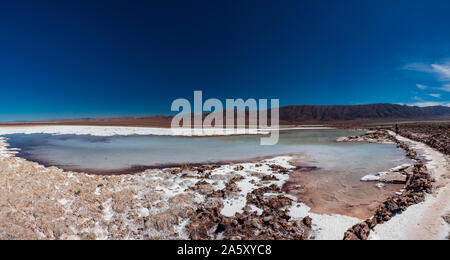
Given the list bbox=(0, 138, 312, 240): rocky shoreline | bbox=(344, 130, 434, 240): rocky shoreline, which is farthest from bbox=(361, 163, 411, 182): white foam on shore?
bbox=(0, 138, 312, 240): rocky shoreline

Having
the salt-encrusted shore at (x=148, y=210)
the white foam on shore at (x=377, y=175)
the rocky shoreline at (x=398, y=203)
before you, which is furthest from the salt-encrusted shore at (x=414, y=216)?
the white foam on shore at (x=377, y=175)

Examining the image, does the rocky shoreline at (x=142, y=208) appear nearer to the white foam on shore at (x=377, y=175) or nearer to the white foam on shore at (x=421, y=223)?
the white foam on shore at (x=421, y=223)

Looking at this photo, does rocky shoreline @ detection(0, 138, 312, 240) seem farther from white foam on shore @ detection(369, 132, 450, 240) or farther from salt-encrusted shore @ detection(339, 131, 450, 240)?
white foam on shore @ detection(369, 132, 450, 240)

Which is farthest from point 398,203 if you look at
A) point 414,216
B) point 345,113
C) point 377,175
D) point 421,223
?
point 345,113

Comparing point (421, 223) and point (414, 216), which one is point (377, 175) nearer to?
point (414, 216)

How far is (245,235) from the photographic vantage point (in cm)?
405

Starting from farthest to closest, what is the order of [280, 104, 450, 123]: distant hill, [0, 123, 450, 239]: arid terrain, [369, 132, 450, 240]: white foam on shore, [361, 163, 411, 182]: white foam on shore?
[280, 104, 450, 123]: distant hill < [361, 163, 411, 182]: white foam on shore < [0, 123, 450, 239]: arid terrain < [369, 132, 450, 240]: white foam on shore

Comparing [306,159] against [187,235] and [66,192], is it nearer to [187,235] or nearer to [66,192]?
[187,235]

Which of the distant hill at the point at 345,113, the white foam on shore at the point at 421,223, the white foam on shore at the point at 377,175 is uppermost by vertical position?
the distant hill at the point at 345,113

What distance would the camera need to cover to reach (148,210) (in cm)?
493

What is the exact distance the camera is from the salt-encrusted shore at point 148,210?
13.5 ft

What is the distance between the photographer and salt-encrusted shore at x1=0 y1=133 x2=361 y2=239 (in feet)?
13.5
